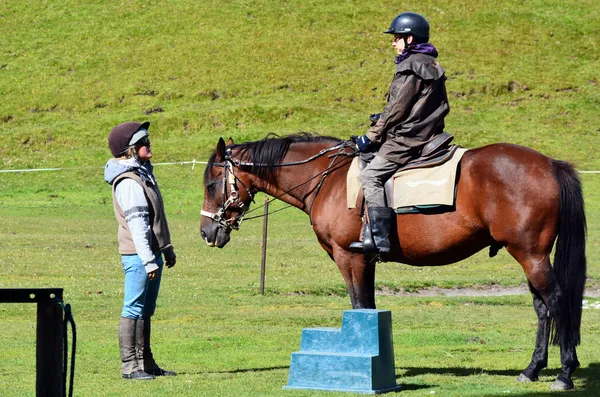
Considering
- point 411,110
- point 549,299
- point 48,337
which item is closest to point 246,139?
point 411,110

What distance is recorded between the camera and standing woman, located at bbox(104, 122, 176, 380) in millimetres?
10078

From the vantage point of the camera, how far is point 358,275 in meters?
10.5

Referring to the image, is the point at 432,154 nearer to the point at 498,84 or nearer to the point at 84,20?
the point at 498,84

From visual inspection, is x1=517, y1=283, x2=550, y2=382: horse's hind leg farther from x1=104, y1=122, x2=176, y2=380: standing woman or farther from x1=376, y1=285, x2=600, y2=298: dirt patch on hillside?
x1=376, y1=285, x2=600, y2=298: dirt patch on hillside

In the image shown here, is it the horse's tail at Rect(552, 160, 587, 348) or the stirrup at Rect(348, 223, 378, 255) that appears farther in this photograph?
the stirrup at Rect(348, 223, 378, 255)

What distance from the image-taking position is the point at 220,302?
17.5 meters

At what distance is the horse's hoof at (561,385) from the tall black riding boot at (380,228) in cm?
199

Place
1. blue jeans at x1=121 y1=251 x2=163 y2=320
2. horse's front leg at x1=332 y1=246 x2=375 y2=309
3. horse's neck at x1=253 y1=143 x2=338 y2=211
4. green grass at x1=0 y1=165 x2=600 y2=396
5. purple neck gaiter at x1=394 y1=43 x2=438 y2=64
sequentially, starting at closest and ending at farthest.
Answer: blue jeans at x1=121 y1=251 x2=163 y2=320 → green grass at x1=0 y1=165 x2=600 y2=396 → purple neck gaiter at x1=394 y1=43 x2=438 y2=64 → horse's front leg at x1=332 y1=246 x2=375 y2=309 → horse's neck at x1=253 y1=143 x2=338 y2=211

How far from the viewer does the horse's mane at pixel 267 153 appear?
11.3 meters

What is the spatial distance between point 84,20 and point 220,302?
50053mm

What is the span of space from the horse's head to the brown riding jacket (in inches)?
66.3

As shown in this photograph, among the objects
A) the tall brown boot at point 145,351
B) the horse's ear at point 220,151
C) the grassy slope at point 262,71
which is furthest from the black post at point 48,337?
the grassy slope at point 262,71

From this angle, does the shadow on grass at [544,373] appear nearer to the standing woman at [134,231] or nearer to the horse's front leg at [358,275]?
the horse's front leg at [358,275]

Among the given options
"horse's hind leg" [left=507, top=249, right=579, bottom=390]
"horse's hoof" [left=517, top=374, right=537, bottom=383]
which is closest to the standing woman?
"horse's hind leg" [left=507, top=249, right=579, bottom=390]
